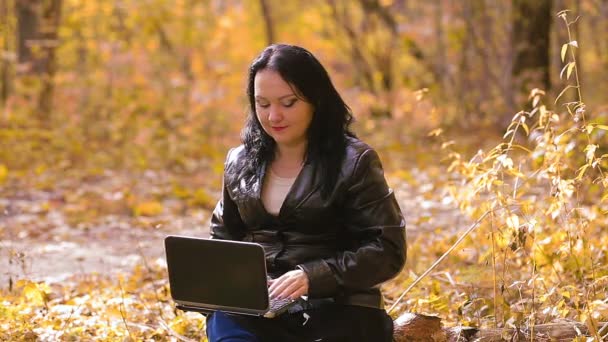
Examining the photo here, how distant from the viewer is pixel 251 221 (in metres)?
3.43

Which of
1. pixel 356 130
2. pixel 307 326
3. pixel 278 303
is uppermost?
pixel 278 303

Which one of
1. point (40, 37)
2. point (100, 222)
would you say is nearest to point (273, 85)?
point (100, 222)

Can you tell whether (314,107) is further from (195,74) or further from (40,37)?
(195,74)

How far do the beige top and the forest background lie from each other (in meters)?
0.89

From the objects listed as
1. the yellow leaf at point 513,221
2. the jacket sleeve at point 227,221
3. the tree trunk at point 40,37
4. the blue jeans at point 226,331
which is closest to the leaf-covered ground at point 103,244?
the jacket sleeve at point 227,221

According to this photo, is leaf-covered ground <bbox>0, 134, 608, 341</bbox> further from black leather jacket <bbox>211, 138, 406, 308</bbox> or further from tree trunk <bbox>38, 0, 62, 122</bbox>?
tree trunk <bbox>38, 0, 62, 122</bbox>

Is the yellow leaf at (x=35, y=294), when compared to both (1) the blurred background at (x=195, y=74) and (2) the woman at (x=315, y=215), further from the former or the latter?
(1) the blurred background at (x=195, y=74)

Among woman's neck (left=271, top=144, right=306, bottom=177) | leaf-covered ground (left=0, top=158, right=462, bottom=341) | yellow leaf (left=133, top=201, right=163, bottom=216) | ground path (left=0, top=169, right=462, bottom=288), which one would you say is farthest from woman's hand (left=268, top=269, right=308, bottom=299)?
yellow leaf (left=133, top=201, right=163, bottom=216)

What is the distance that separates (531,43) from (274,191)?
9262 millimetres

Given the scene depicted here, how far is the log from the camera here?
147 inches

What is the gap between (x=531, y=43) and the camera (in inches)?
472

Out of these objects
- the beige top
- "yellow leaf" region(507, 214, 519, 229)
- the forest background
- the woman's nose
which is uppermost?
the woman's nose

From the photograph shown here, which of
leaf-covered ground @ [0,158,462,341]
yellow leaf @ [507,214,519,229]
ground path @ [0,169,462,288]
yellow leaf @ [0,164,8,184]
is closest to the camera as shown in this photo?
yellow leaf @ [507,214,519,229]

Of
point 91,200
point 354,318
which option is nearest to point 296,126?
point 354,318
